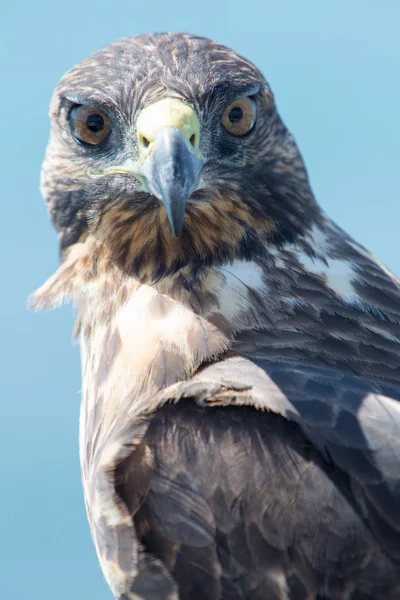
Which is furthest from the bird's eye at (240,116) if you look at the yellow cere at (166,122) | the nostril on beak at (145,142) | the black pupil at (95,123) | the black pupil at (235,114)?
the black pupil at (95,123)

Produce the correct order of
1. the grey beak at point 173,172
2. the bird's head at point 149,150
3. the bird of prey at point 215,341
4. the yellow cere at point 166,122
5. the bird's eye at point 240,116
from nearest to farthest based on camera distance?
the bird of prey at point 215,341, the grey beak at point 173,172, the yellow cere at point 166,122, the bird's head at point 149,150, the bird's eye at point 240,116

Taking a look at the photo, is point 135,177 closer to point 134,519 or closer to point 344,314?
point 344,314

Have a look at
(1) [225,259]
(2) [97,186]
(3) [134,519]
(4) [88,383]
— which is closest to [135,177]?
(2) [97,186]

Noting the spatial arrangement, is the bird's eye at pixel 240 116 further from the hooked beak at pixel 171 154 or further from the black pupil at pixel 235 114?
the hooked beak at pixel 171 154

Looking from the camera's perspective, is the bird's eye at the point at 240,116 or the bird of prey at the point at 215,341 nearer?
the bird of prey at the point at 215,341

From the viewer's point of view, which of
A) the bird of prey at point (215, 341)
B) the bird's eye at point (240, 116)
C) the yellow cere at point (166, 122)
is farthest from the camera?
the bird's eye at point (240, 116)

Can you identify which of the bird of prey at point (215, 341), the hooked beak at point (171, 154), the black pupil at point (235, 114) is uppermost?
the black pupil at point (235, 114)

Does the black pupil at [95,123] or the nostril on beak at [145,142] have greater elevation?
the black pupil at [95,123]
